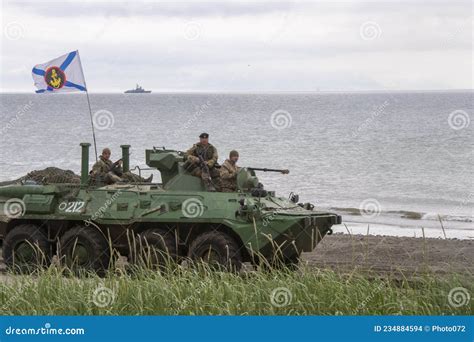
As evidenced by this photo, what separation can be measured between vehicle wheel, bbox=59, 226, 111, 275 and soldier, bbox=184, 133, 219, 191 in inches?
71.5

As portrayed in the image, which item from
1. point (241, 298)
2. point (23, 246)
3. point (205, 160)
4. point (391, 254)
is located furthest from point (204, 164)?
point (391, 254)

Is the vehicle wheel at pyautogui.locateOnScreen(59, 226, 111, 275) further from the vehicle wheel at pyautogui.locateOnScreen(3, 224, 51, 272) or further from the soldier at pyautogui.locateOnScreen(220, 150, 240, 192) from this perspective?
the soldier at pyautogui.locateOnScreen(220, 150, 240, 192)

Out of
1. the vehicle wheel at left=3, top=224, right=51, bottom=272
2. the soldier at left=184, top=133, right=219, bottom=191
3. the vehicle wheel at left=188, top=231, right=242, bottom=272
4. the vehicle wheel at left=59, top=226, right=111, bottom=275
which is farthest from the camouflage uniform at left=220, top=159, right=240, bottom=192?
the vehicle wheel at left=3, top=224, right=51, bottom=272

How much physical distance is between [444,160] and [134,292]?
151 feet

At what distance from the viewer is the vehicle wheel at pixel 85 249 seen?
17953mm

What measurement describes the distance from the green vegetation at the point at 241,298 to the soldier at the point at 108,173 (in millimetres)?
5893

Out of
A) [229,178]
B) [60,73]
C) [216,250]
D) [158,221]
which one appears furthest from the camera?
[60,73]

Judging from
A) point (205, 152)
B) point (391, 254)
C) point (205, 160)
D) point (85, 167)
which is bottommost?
point (391, 254)

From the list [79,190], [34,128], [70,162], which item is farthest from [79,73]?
[34,128]

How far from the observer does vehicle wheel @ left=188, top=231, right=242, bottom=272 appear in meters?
17.1

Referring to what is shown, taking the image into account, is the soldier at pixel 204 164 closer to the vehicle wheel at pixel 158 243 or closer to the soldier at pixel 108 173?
the vehicle wheel at pixel 158 243

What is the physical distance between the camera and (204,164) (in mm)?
18344

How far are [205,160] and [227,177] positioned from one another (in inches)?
19.5

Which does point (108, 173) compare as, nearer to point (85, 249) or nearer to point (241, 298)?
point (85, 249)
